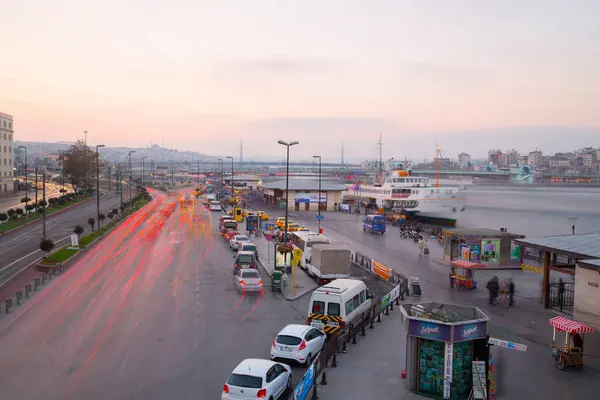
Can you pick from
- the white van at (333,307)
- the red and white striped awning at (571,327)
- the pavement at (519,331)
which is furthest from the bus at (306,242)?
the red and white striped awning at (571,327)

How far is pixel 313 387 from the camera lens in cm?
958

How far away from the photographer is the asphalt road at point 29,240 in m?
23.9

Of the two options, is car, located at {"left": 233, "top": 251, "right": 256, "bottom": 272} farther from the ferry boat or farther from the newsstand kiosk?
the ferry boat

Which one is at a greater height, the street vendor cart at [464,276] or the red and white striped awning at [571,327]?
the red and white striped awning at [571,327]

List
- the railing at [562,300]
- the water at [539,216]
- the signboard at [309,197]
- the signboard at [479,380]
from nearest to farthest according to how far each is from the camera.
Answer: the signboard at [479,380] → the railing at [562,300] → the signboard at [309,197] → the water at [539,216]

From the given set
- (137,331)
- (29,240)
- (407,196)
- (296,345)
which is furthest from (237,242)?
(407,196)

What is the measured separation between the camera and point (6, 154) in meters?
73.2

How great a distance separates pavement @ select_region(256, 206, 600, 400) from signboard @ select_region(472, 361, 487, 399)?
88 centimetres

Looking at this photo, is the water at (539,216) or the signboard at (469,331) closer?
the signboard at (469,331)

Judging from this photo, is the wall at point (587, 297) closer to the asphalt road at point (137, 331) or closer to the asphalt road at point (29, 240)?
the asphalt road at point (137, 331)

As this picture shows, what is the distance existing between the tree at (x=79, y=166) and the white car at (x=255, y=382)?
216 feet

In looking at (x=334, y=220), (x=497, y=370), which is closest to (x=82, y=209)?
(x=334, y=220)

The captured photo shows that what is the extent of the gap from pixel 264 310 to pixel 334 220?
32368mm

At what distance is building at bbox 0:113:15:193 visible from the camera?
236 ft
